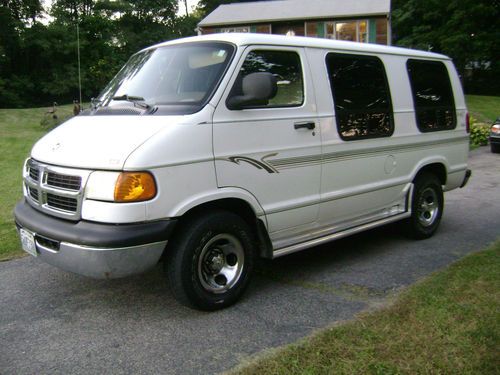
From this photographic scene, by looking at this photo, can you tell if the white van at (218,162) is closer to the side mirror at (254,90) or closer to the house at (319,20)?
the side mirror at (254,90)

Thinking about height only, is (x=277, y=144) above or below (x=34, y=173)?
above

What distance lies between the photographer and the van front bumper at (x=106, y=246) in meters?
3.33

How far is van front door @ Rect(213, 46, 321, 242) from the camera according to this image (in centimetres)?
384

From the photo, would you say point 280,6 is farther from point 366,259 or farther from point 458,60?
point 366,259

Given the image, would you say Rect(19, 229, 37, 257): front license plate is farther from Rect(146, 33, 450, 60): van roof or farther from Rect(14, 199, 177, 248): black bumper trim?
Rect(146, 33, 450, 60): van roof

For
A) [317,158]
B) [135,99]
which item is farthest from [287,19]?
[135,99]

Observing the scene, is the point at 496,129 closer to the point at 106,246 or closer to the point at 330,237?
the point at 330,237

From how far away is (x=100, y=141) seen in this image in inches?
142

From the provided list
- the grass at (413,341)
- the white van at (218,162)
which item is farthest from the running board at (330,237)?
the grass at (413,341)

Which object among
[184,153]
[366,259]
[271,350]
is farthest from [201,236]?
[366,259]

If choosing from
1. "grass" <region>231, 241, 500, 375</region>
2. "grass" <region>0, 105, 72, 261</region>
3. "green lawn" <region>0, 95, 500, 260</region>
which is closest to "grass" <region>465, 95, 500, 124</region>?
"green lawn" <region>0, 95, 500, 260</region>

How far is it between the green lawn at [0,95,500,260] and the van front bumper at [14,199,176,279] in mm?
2282

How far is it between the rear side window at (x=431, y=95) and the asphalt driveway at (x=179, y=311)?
4.58 ft

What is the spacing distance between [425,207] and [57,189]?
4192 mm
